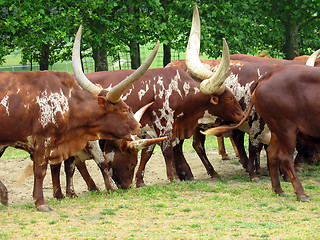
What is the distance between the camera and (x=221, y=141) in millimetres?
13188

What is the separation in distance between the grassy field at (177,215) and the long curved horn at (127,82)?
1.39m

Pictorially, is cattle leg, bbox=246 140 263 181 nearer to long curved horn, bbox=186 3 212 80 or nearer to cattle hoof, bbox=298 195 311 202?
long curved horn, bbox=186 3 212 80

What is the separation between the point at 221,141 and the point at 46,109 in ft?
19.1

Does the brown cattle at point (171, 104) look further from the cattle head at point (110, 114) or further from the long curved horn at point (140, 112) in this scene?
the cattle head at point (110, 114)

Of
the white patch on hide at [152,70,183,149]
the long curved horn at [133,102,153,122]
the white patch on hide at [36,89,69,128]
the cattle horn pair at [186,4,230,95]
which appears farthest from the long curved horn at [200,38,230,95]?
the white patch on hide at [36,89,69,128]

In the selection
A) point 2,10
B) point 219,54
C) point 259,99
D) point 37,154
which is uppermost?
point 2,10

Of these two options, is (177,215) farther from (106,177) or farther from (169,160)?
(169,160)

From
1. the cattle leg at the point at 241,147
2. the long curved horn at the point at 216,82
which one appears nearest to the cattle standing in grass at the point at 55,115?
the long curved horn at the point at 216,82

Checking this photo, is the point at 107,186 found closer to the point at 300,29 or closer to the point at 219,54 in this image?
the point at 219,54

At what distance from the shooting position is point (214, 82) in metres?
10.0

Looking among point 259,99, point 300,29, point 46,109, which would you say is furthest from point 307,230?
point 300,29

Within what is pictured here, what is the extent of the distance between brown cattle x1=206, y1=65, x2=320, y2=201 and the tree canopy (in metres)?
8.00

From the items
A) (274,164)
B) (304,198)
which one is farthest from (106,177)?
(304,198)

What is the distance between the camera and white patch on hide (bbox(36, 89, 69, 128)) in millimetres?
8047
